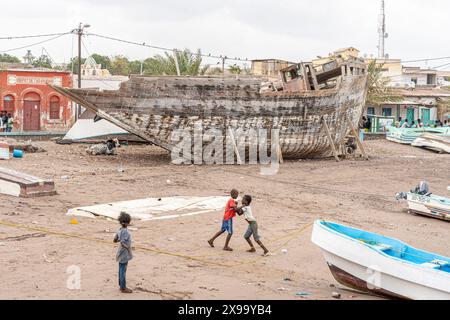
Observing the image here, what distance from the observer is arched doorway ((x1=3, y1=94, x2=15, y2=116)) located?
37.8 m

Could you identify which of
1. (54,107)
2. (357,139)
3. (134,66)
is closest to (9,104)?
(54,107)

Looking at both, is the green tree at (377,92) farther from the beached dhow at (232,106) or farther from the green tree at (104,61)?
the green tree at (104,61)

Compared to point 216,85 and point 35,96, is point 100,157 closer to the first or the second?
point 216,85

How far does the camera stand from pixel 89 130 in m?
28.9

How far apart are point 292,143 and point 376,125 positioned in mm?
19730

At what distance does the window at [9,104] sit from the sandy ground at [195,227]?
1455 cm

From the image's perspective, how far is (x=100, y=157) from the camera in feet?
78.9

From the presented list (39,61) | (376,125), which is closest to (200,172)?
(376,125)

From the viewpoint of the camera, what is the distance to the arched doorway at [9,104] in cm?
3784

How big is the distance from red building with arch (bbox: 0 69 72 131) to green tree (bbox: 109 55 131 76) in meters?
36.8

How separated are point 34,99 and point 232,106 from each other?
18876 mm

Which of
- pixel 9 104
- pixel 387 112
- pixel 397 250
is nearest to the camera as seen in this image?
pixel 397 250

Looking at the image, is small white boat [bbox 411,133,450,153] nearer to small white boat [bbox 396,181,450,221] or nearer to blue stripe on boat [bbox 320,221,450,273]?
small white boat [bbox 396,181,450,221]

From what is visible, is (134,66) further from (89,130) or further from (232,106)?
(232,106)
